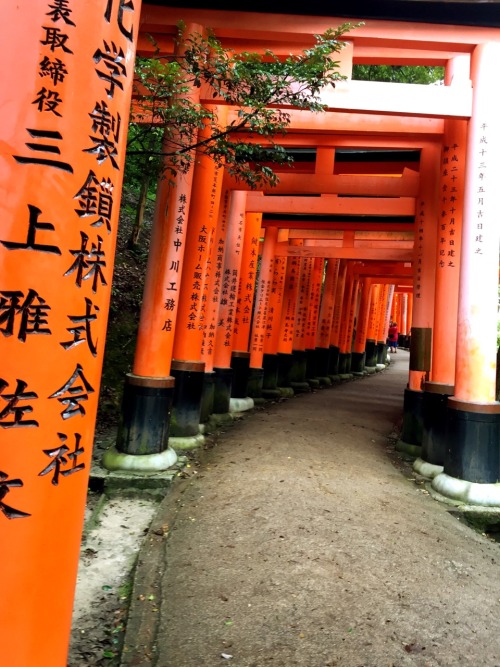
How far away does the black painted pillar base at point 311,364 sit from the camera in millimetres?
15203

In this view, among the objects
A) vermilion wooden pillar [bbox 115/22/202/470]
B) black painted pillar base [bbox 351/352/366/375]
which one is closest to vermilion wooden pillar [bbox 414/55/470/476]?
vermilion wooden pillar [bbox 115/22/202/470]

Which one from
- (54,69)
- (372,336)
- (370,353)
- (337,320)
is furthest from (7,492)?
(372,336)

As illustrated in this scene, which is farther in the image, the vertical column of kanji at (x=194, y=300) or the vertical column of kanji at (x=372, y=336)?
the vertical column of kanji at (x=372, y=336)

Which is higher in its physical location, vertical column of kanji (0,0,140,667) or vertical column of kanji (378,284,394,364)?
vertical column of kanji (378,284,394,364)

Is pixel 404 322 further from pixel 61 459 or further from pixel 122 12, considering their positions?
pixel 61 459

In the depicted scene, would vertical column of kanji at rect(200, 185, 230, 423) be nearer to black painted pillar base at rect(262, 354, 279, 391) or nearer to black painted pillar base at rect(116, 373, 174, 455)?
black painted pillar base at rect(116, 373, 174, 455)

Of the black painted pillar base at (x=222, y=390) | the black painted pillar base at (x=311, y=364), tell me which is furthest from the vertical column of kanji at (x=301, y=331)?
the black painted pillar base at (x=222, y=390)

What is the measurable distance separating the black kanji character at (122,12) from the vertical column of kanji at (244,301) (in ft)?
27.8

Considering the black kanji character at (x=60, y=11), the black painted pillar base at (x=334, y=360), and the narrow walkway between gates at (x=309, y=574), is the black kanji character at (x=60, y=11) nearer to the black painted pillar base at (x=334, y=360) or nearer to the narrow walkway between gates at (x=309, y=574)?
the narrow walkway between gates at (x=309, y=574)

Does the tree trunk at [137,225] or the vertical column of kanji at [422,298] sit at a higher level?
the tree trunk at [137,225]

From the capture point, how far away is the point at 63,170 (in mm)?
1757

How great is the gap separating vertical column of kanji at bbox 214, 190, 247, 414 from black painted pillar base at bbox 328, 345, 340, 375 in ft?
28.3

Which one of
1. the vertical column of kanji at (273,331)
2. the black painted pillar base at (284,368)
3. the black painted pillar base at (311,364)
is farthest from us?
the black painted pillar base at (311,364)

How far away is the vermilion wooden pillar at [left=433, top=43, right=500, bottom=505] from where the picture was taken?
5.13 metres
